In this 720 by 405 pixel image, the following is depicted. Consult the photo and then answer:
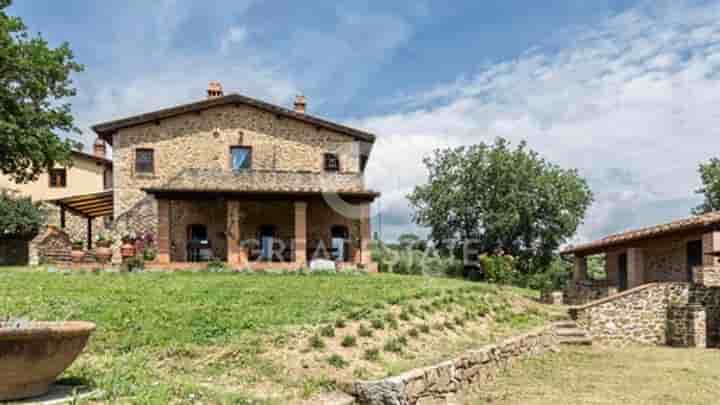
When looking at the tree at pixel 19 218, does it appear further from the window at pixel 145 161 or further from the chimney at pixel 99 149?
the chimney at pixel 99 149

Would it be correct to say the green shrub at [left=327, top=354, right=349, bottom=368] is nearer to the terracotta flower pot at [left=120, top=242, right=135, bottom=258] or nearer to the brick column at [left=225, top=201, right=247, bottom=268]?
the brick column at [left=225, top=201, right=247, bottom=268]

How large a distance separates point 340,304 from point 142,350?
3.86m

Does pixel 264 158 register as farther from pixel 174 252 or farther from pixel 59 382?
pixel 59 382

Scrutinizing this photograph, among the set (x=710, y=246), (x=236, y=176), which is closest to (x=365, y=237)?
(x=236, y=176)

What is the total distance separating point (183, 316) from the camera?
27.8 ft

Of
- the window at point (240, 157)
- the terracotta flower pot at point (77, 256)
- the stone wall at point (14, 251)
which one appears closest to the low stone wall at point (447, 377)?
the terracotta flower pot at point (77, 256)

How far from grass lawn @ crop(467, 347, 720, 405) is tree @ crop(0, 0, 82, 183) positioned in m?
18.6

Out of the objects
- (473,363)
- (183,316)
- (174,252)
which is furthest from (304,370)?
(174,252)

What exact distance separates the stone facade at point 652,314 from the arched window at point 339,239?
986cm

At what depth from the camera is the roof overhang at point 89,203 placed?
21219 mm

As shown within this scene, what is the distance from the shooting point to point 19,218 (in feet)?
84.4

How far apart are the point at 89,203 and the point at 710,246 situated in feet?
70.6

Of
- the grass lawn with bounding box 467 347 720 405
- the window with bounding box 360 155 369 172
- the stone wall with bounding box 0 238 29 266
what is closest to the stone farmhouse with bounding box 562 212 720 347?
the grass lawn with bounding box 467 347 720 405

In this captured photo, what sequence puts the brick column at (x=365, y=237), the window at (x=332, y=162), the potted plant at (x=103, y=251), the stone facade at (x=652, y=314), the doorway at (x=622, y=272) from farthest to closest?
the window at (x=332, y=162) < the doorway at (x=622, y=272) < the brick column at (x=365, y=237) < the potted plant at (x=103, y=251) < the stone facade at (x=652, y=314)
